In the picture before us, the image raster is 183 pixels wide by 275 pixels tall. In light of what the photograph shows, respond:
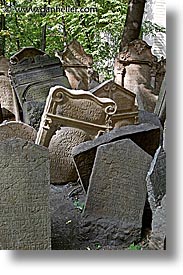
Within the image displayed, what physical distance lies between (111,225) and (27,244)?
14.8 inches

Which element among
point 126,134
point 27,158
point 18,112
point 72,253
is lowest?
point 72,253

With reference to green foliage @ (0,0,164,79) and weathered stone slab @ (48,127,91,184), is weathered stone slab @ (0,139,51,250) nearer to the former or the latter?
weathered stone slab @ (48,127,91,184)

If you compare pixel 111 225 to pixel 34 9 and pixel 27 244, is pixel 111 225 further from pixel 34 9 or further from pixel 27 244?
pixel 34 9

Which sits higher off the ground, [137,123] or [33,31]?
[33,31]

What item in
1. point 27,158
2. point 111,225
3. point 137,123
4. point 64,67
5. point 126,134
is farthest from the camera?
point 64,67

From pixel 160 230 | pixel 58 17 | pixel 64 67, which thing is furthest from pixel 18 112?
pixel 160 230

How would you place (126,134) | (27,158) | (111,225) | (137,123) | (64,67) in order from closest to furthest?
(27,158)
(111,225)
(126,134)
(137,123)
(64,67)

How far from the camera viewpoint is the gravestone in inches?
86.5

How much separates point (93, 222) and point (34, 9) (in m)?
0.94

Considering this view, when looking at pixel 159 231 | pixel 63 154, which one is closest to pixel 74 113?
pixel 63 154

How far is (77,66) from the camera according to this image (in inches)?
121

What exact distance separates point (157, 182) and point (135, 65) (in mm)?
1352

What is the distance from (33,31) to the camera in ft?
7.80

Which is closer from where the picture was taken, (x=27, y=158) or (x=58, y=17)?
(x=27, y=158)
